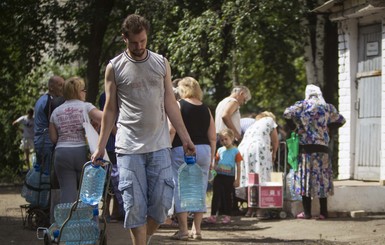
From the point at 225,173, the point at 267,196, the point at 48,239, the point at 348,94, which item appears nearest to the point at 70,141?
the point at 48,239

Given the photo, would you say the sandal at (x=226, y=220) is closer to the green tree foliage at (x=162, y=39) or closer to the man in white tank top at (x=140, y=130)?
the man in white tank top at (x=140, y=130)

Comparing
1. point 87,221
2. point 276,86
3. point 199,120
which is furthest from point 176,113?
point 276,86

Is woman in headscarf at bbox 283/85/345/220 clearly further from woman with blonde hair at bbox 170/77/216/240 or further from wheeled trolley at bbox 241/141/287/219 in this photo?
woman with blonde hair at bbox 170/77/216/240

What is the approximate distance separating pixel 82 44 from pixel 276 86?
9435mm

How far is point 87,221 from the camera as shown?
9.20 meters

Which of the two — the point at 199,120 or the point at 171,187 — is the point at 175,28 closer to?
the point at 199,120

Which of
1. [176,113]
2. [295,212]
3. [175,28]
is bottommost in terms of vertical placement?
[295,212]

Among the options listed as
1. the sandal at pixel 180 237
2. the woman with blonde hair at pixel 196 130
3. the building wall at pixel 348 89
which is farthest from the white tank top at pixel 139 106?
the building wall at pixel 348 89

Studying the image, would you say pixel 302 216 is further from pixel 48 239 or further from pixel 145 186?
pixel 145 186

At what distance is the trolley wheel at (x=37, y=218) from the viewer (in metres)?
12.9

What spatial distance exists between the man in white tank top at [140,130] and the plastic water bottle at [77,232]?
3.19 feet

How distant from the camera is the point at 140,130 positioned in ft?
26.9

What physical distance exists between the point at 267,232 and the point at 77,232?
4.21 meters

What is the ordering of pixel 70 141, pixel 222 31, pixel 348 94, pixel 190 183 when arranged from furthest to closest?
pixel 222 31, pixel 348 94, pixel 70 141, pixel 190 183
